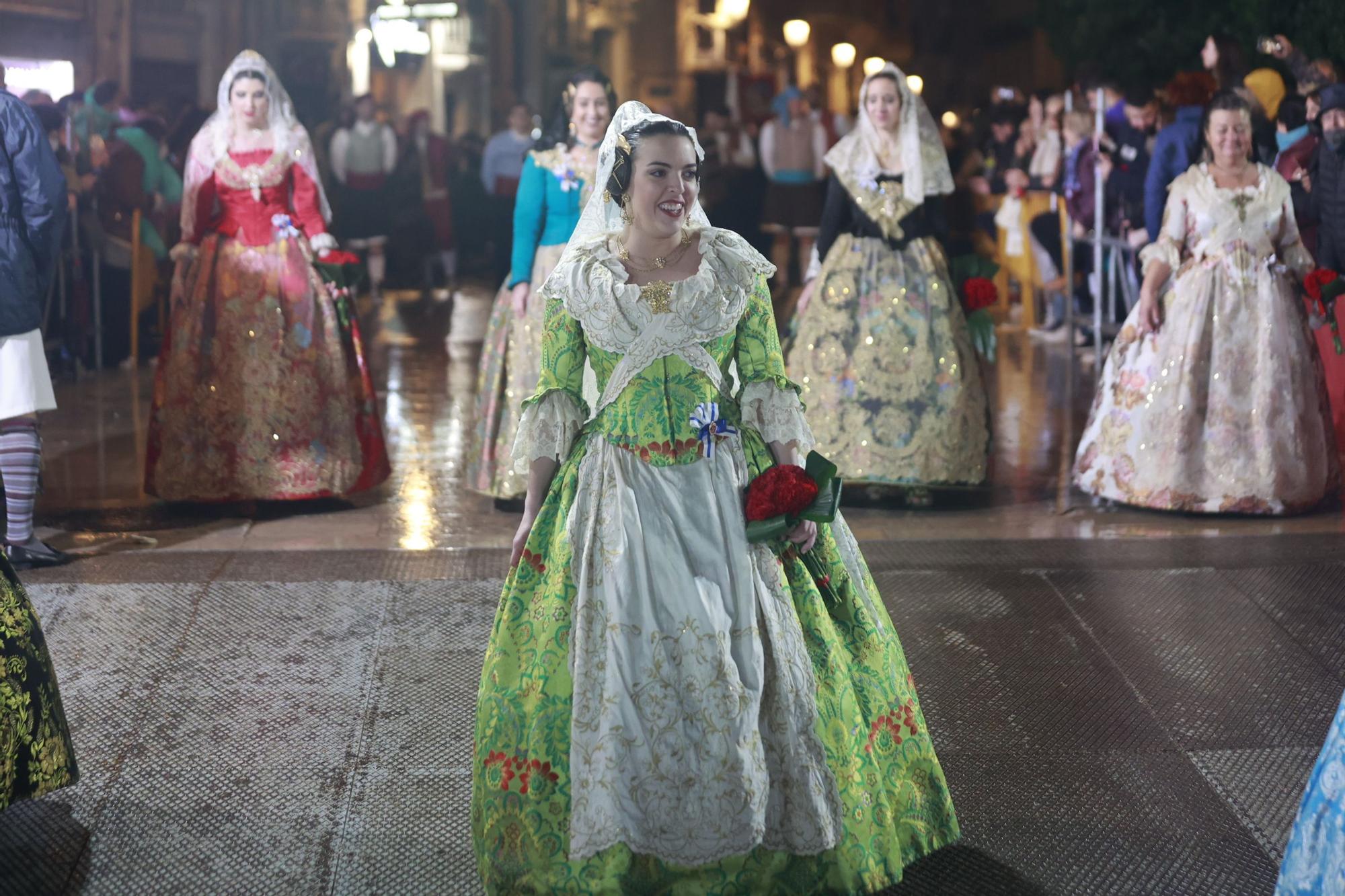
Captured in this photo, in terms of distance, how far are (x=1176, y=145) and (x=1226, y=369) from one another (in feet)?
6.45

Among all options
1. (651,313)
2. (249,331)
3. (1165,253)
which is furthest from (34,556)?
(1165,253)

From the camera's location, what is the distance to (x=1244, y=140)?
595cm

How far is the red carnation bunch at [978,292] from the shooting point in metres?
6.23

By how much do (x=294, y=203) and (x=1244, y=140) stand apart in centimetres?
363

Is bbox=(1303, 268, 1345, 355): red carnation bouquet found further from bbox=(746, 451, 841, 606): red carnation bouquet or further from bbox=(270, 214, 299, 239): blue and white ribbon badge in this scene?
bbox=(270, 214, 299, 239): blue and white ribbon badge

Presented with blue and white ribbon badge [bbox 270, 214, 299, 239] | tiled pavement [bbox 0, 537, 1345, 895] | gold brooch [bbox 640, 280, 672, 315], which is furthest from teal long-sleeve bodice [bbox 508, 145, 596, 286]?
gold brooch [bbox 640, 280, 672, 315]

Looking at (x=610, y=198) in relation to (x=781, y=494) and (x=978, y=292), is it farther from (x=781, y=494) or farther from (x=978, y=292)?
(x=978, y=292)

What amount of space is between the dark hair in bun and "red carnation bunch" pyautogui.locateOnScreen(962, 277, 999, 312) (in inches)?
125

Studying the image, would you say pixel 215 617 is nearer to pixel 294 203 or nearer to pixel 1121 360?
pixel 294 203

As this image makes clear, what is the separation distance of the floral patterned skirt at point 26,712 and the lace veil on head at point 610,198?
4.34 ft

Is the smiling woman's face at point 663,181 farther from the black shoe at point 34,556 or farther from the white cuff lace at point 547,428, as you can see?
the black shoe at point 34,556

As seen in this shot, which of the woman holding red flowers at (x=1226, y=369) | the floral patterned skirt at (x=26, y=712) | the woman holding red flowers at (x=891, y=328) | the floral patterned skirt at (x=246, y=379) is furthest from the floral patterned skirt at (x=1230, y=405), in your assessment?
the floral patterned skirt at (x=26, y=712)

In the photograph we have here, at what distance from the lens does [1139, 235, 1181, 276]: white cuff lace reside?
615cm

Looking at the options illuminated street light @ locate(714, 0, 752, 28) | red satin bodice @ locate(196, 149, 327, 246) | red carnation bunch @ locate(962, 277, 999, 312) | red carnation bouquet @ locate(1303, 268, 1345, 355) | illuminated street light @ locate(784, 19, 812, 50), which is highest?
illuminated street light @ locate(714, 0, 752, 28)
